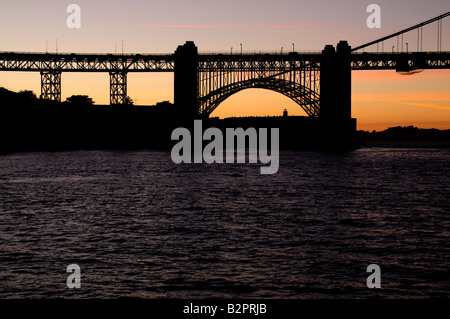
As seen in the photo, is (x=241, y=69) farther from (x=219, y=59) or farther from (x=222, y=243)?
(x=222, y=243)

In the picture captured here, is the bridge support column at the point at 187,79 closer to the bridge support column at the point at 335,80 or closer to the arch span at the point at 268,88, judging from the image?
the arch span at the point at 268,88

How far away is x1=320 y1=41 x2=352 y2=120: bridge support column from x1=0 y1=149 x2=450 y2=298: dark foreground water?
307 feet

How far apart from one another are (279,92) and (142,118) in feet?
126

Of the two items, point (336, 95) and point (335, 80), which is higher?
point (335, 80)

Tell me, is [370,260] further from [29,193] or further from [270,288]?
[29,193]

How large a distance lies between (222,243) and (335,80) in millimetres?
118837

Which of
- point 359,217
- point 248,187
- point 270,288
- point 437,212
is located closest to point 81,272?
point 270,288

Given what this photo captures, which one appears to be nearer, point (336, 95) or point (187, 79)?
point (187, 79)

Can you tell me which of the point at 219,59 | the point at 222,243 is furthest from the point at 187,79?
the point at 222,243

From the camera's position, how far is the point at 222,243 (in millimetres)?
23125

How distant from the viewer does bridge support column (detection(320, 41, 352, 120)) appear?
137m

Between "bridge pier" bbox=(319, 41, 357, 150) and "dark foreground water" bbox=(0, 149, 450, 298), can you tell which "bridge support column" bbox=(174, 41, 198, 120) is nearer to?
"bridge pier" bbox=(319, 41, 357, 150)

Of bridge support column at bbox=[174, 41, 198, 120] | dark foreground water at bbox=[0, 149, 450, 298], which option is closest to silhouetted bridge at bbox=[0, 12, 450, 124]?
bridge support column at bbox=[174, 41, 198, 120]

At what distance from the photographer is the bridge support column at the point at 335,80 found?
449ft
